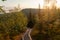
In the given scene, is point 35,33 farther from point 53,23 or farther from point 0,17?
point 0,17

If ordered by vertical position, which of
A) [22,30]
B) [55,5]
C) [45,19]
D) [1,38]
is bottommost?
[22,30]

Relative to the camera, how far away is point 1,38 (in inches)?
213

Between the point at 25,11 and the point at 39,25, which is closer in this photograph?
the point at 39,25

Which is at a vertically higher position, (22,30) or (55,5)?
(55,5)

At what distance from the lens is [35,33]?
2629mm

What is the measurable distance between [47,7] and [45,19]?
0.35 m

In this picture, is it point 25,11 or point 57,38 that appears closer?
point 57,38

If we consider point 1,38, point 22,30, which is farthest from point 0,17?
point 22,30

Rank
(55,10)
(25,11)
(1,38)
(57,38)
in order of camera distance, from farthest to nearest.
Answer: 1. (25,11)
2. (1,38)
3. (55,10)
4. (57,38)

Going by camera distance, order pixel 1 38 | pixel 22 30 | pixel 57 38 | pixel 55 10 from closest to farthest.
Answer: pixel 57 38
pixel 55 10
pixel 1 38
pixel 22 30

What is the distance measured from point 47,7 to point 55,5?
0.13 meters

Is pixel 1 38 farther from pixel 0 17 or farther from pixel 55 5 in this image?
pixel 55 5

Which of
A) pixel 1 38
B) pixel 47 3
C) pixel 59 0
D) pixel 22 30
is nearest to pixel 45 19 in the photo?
pixel 47 3

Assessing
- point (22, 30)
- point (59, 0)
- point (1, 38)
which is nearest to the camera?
point (59, 0)
